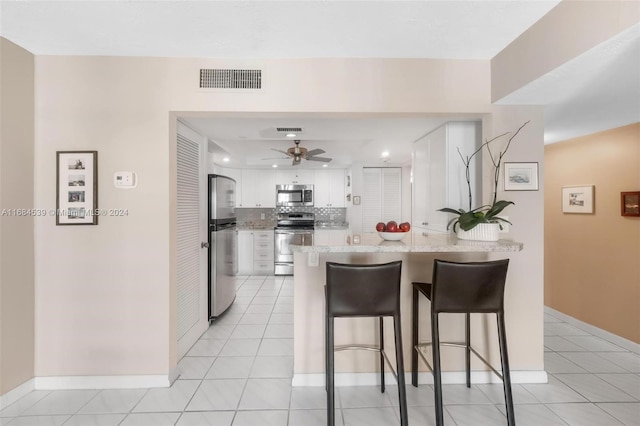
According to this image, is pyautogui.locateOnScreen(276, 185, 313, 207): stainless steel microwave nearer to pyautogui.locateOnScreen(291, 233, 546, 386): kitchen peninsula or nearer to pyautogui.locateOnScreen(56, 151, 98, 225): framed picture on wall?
pyautogui.locateOnScreen(291, 233, 546, 386): kitchen peninsula

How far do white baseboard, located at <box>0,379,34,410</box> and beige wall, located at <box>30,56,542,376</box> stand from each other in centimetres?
10

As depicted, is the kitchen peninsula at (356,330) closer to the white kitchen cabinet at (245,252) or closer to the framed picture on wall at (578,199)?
the framed picture on wall at (578,199)

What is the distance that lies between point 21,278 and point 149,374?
1.12m

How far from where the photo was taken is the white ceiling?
1.60m

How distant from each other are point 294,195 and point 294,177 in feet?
1.28

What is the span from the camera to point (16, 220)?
1.97m

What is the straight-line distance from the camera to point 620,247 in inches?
110

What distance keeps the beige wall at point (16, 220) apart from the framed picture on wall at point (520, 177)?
3539 mm

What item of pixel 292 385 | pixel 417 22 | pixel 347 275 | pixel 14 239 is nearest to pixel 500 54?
pixel 417 22

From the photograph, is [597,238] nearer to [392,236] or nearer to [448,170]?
[448,170]

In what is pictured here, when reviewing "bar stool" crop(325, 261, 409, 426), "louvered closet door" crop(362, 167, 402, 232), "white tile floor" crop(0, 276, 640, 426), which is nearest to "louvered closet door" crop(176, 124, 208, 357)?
"white tile floor" crop(0, 276, 640, 426)

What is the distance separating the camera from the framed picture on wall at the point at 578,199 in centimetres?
305

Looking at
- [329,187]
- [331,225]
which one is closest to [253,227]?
[331,225]

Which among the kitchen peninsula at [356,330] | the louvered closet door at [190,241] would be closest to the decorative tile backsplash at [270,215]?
the louvered closet door at [190,241]
